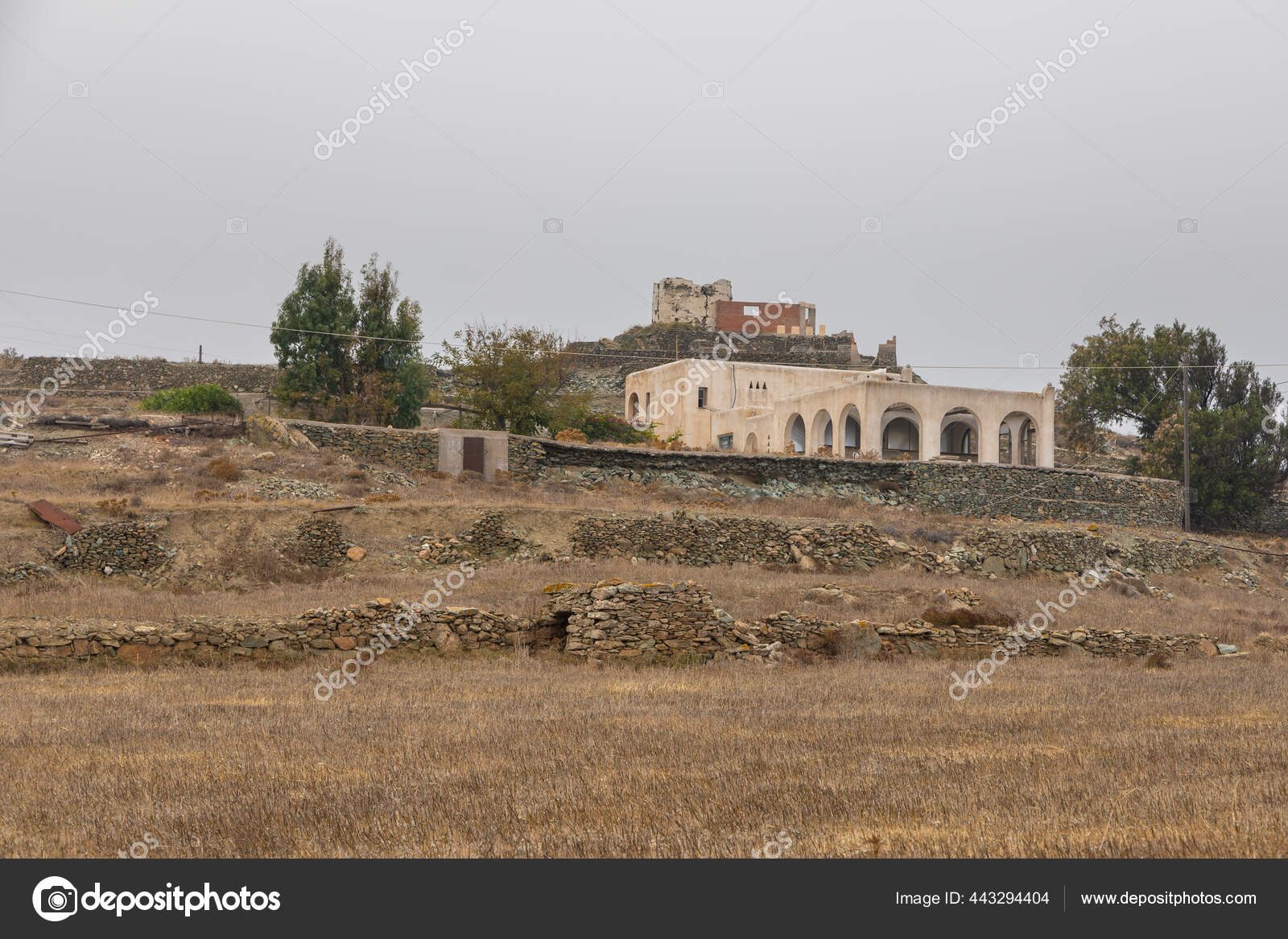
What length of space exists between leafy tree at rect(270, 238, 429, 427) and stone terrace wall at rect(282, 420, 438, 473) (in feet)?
31.1

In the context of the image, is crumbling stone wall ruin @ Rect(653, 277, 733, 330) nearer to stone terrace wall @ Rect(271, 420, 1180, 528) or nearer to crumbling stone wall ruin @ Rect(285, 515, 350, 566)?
stone terrace wall @ Rect(271, 420, 1180, 528)

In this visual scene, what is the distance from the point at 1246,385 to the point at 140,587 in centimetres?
5685

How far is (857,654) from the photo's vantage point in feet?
62.6

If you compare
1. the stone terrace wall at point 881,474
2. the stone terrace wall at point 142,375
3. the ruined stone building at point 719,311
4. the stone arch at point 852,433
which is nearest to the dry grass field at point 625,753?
the stone terrace wall at point 881,474

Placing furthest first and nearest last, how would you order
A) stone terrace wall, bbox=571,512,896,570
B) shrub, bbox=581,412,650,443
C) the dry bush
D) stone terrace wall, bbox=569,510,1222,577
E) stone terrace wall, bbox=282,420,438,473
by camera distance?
shrub, bbox=581,412,650,443 → stone terrace wall, bbox=282,420,438,473 → the dry bush → stone terrace wall, bbox=569,510,1222,577 → stone terrace wall, bbox=571,512,896,570

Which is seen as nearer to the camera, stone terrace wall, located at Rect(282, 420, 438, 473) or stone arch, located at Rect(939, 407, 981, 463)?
stone terrace wall, located at Rect(282, 420, 438, 473)

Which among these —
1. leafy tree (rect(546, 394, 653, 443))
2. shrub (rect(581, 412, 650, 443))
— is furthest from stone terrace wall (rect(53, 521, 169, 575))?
shrub (rect(581, 412, 650, 443))

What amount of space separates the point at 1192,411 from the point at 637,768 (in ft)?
183

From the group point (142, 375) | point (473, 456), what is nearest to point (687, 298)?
point (142, 375)

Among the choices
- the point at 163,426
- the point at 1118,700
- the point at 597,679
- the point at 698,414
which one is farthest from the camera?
the point at 698,414

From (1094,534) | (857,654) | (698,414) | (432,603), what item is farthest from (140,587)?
(698,414)

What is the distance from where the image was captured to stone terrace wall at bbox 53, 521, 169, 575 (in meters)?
25.0
